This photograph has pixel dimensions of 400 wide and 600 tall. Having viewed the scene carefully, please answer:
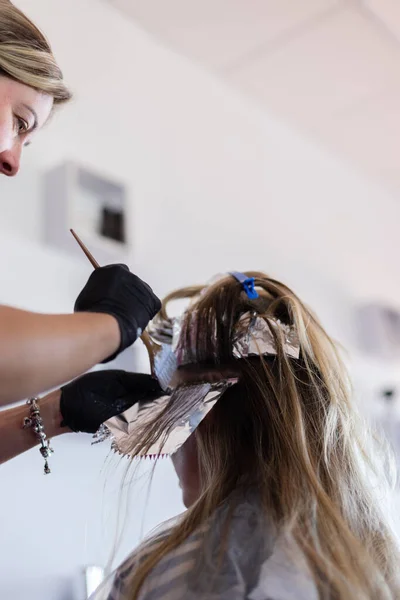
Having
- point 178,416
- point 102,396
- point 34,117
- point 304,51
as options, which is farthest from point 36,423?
point 304,51

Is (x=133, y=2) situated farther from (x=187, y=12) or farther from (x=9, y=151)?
(x=9, y=151)

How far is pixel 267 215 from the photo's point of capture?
271cm

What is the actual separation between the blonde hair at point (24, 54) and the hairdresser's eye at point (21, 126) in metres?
0.06

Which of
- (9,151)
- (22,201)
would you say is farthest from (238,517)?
(22,201)

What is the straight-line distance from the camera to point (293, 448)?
1254 millimetres

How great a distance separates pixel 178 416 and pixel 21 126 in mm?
558

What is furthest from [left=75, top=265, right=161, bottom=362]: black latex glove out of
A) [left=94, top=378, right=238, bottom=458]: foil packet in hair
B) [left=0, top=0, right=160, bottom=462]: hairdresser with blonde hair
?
[left=94, top=378, right=238, bottom=458]: foil packet in hair

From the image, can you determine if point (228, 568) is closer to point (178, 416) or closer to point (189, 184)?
point (178, 416)

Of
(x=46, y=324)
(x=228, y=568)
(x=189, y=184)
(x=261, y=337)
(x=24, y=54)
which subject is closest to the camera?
(x=46, y=324)

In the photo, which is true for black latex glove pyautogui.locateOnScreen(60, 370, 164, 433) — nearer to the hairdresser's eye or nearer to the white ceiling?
the hairdresser's eye

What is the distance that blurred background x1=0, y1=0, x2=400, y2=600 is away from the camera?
180 centimetres

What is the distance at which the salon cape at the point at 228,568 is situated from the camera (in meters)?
1.08

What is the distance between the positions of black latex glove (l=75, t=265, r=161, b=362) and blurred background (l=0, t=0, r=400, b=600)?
1.81ft

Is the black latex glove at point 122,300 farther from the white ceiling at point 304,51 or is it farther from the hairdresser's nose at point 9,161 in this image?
the white ceiling at point 304,51
